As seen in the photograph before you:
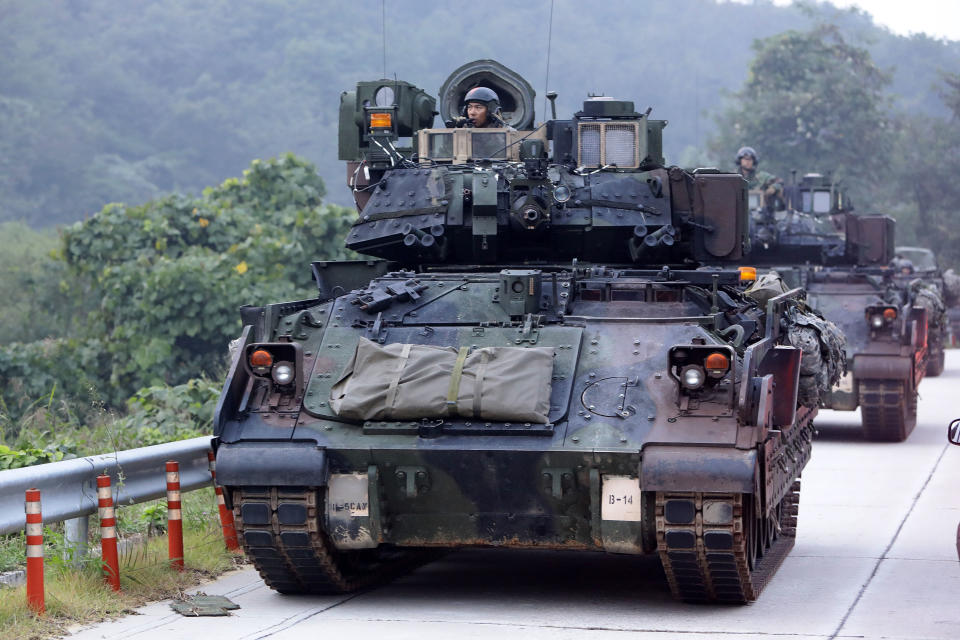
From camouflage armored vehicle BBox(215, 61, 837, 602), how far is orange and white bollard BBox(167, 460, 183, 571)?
835 mm

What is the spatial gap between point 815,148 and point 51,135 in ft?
87.9

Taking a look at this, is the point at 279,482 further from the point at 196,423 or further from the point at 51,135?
the point at 51,135

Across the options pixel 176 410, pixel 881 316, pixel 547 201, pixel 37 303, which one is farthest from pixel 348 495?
pixel 37 303

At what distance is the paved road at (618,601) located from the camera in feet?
26.7

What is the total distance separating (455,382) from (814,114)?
43.0 meters

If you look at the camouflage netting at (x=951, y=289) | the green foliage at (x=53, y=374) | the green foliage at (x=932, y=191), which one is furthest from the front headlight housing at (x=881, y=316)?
the green foliage at (x=932, y=191)

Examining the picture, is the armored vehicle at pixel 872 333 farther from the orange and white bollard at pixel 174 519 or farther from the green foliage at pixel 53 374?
the orange and white bollard at pixel 174 519

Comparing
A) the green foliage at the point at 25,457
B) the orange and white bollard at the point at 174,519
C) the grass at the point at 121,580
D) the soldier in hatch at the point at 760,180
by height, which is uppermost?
the soldier in hatch at the point at 760,180

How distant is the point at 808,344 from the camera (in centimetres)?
1066

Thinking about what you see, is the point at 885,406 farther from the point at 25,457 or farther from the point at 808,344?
the point at 25,457

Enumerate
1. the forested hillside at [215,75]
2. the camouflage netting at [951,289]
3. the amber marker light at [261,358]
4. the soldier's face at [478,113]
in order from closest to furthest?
the amber marker light at [261,358] → the soldier's face at [478,113] → the camouflage netting at [951,289] → the forested hillside at [215,75]

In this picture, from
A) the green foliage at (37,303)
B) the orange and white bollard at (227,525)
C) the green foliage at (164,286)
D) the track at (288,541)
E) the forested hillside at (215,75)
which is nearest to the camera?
the track at (288,541)

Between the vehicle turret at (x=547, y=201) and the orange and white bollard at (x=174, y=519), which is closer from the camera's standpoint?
the orange and white bollard at (x=174, y=519)

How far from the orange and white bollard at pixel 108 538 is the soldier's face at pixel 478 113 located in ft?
15.4
